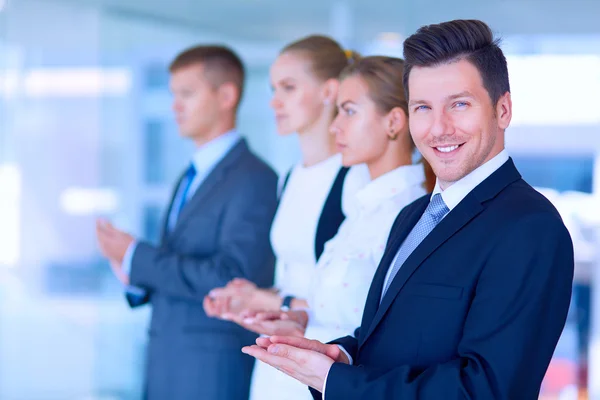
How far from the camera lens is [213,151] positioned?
3281mm

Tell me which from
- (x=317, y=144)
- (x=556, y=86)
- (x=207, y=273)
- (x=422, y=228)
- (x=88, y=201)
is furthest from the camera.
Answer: (x=88, y=201)

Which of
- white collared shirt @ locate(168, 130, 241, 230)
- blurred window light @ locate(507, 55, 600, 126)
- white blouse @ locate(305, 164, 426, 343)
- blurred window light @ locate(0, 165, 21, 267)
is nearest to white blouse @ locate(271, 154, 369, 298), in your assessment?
white blouse @ locate(305, 164, 426, 343)

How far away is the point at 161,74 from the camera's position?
5762mm

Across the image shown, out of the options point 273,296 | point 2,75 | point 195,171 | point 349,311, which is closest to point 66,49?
point 2,75

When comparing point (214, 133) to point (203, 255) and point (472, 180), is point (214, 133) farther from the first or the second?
point (472, 180)

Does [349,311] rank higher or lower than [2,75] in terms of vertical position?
lower

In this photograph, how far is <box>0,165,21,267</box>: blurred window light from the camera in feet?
18.7

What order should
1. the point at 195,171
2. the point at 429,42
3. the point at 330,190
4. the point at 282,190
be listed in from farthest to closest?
the point at 195,171, the point at 282,190, the point at 330,190, the point at 429,42

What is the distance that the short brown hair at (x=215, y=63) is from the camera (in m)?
3.38

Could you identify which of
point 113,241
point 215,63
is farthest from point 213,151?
point 113,241

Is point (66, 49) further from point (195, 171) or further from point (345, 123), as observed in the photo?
point (345, 123)

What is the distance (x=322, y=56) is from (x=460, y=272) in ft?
4.81

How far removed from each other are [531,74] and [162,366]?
3.28 m

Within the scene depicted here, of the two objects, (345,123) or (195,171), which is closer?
(345,123)
